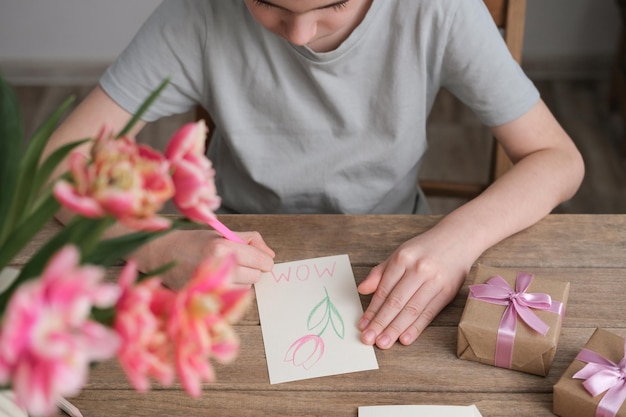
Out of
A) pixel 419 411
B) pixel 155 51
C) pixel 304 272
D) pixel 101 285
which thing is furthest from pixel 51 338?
pixel 155 51

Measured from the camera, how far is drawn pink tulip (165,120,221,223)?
546mm

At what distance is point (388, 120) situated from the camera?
1.34 metres

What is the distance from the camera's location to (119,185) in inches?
19.4

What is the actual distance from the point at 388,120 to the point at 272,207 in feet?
0.86

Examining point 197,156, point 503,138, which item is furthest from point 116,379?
point 503,138

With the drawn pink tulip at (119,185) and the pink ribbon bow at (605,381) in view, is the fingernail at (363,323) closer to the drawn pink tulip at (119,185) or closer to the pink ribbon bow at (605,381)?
the pink ribbon bow at (605,381)

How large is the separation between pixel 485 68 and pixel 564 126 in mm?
1657

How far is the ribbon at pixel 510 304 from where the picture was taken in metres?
0.91

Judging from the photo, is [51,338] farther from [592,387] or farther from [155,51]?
[155,51]

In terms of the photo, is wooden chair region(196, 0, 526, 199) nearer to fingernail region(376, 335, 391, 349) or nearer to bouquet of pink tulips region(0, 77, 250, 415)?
fingernail region(376, 335, 391, 349)

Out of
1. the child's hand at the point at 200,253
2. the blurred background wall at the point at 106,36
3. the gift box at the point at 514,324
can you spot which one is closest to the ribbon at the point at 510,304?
the gift box at the point at 514,324

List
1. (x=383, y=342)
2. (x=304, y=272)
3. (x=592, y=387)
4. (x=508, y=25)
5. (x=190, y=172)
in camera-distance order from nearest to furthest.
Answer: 1. (x=190, y=172)
2. (x=592, y=387)
3. (x=383, y=342)
4. (x=304, y=272)
5. (x=508, y=25)

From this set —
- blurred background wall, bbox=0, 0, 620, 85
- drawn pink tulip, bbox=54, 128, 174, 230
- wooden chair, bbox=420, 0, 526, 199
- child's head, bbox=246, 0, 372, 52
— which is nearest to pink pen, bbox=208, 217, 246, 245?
child's head, bbox=246, 0, 372, 52

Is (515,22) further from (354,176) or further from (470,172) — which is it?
(470,172)
